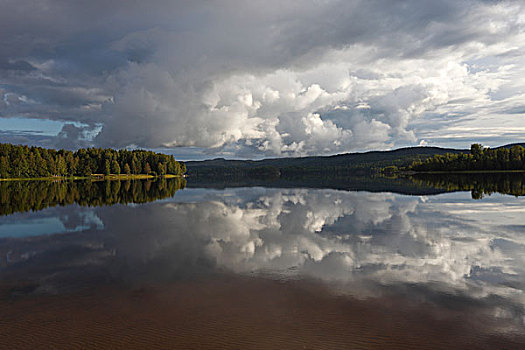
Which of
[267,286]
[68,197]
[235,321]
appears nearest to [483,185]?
[267,286]

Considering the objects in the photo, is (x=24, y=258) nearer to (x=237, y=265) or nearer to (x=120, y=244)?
(x=120, y=244)

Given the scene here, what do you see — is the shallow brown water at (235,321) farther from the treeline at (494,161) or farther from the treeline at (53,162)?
the treeline at (494,161)

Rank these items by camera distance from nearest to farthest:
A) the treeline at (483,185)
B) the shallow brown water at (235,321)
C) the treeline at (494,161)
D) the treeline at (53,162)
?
the shallow brown water at (235,321) < the treeline at (483,185) < the treeline at (53,162) < the treeline at (494,161)

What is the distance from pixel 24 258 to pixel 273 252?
16813 millimetres

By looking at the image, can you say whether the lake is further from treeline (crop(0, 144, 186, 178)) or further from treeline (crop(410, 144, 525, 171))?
treeline (crop(410, 144, 525, 171))

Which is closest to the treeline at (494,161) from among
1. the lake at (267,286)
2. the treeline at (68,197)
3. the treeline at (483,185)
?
the treeline at (483,185)

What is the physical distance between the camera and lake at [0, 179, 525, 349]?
11188 millimetres

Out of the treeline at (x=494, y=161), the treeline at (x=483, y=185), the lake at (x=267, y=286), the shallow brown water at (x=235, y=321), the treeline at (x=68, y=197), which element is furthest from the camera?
the treeline at (x=494, y=161)

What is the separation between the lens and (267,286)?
51.4 ft

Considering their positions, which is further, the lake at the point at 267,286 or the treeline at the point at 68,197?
the treeline at the point at 68,197

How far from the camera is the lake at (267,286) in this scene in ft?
36.7

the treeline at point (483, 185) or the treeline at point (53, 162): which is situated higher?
the treeline at point (53, 162)

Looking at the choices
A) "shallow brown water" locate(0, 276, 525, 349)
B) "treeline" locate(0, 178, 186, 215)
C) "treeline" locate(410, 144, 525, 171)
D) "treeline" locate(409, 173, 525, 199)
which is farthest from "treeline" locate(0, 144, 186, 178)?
"treeline" locate(410, 144, 525, 171)

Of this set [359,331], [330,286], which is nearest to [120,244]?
[330,286]
